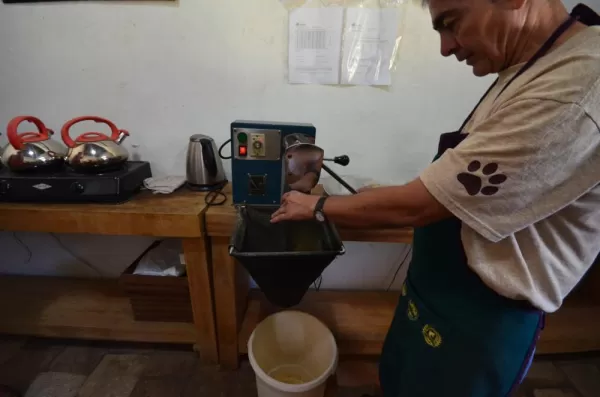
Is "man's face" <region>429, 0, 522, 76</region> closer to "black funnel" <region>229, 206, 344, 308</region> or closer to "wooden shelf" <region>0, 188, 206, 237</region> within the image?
"black funnel" <region>229, 206, 344, 308</region>

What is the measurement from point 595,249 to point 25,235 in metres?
2.19

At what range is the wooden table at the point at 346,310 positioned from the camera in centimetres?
106

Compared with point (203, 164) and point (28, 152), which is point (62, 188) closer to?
point (28, 152)

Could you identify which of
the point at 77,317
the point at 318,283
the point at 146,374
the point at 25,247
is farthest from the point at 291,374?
the point at 25,247

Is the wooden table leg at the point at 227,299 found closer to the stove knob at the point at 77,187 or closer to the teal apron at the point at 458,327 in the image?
the stove knob at the point at 77,187

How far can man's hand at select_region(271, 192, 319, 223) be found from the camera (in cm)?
74

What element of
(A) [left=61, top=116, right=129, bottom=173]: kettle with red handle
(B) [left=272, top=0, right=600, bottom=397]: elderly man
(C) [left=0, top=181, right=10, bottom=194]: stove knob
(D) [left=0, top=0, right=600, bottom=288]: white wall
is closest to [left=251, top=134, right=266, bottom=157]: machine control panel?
(B) [left=272, top=0, right=600, bottom=397]: elderly man

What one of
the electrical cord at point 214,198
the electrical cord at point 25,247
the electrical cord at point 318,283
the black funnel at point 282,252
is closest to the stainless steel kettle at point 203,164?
the electrical cord at point 214,198

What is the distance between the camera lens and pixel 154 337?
1.32m

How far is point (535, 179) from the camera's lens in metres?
0.48

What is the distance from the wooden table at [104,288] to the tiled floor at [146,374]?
0.12 meters

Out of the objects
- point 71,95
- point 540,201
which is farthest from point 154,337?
point 540,201

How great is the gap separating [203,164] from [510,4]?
103cm

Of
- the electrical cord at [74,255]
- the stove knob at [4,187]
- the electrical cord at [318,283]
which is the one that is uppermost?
the stove knob at [4,187]
